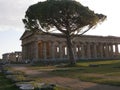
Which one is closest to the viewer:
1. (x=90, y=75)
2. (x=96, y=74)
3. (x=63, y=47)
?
(x=90, y=75)

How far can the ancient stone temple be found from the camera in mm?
99944

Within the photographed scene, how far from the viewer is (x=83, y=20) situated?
54.1 metres

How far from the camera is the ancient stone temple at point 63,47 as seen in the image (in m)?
99.9

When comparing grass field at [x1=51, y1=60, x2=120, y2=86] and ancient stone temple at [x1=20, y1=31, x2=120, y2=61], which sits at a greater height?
ancient stone temple at [x1=20, y1=31, x2=120, y2=61]

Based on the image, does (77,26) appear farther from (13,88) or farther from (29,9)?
(13,88)

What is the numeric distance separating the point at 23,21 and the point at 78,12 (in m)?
11.1

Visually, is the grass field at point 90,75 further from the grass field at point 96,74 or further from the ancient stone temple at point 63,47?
the ancient stone temple at point 63,47

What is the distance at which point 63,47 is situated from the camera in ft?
363

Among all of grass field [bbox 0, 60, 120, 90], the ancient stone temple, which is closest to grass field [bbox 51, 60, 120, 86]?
grass field [bbox 0, 60, 120, 90]

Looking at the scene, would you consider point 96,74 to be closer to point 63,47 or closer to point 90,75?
point 90,75

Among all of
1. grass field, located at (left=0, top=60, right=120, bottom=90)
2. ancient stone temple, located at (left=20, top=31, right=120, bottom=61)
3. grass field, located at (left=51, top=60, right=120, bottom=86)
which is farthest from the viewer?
ancient stone temple, located at (left=20, top=31, right=120, bottom=61)

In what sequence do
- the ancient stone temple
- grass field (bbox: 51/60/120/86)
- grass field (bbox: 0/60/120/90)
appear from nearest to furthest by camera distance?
1. grass field (bbox: 0/60/120/90)
2. grass field (bbox: 51/60/120/86)
3. the ancient stone temple

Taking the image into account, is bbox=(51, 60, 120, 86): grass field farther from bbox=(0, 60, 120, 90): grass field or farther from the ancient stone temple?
the ancient stone temple

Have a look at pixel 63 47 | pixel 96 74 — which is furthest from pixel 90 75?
pixel 63 47
